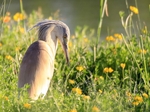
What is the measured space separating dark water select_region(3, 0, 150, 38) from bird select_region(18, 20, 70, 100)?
227 inches

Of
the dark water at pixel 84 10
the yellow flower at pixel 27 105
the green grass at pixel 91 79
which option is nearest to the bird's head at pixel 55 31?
the green grass at pixel 91 79

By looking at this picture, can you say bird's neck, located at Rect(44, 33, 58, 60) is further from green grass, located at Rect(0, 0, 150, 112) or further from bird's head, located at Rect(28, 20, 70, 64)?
green grass, located at Rect(0, 0, 150, 112)

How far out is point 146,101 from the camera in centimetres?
421

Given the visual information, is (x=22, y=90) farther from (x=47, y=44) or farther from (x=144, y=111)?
(x=47, y=44)

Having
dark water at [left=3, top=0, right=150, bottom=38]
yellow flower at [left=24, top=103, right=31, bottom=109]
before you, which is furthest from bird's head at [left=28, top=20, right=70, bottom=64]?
dark water at [left=3, top=0, right=150, bottom=38]

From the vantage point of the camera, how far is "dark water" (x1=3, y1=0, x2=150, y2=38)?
40.0ft

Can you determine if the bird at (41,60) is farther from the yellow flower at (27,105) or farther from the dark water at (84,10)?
the dark water at (84,10)

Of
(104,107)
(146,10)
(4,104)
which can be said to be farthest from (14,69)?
(146,10)

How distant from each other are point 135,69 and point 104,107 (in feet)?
5.80

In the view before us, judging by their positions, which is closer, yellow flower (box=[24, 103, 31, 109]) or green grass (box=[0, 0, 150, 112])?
yellow flower (box=[24, 103, 31, 109])

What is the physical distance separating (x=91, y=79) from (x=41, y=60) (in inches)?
21.0

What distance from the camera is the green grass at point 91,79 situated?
388 centimetres

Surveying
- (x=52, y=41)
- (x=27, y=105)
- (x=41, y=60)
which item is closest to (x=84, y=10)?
(x=52, y=41)

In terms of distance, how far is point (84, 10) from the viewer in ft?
46.3
